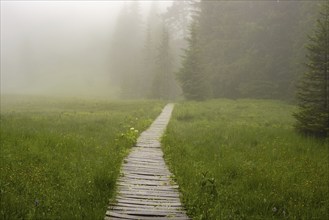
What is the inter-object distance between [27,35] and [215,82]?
80706 mm

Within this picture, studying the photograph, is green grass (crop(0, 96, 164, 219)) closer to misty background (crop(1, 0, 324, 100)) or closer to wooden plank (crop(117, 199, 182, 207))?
wooden plank (crop(117, 199, 182, 207))

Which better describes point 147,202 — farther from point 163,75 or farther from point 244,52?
point 163,75

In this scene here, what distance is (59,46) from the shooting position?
372ft

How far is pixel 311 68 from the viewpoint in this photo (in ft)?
62.7

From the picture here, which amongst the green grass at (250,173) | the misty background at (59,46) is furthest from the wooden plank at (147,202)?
the misty background at (59,46)

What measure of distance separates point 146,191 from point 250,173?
3556mm

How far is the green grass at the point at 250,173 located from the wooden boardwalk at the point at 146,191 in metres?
0.33

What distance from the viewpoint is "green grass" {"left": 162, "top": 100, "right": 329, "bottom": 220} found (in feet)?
26.8

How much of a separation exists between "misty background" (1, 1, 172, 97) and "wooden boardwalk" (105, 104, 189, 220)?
6826cm

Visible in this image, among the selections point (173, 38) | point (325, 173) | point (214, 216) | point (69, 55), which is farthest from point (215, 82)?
point (69, 55)

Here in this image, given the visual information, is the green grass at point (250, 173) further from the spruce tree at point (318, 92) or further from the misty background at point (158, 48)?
the misty background at point (158, 48)

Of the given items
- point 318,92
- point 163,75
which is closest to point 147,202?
point 318,92

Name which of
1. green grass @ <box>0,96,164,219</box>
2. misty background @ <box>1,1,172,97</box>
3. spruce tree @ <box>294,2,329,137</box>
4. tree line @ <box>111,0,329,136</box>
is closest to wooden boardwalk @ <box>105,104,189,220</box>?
green grass @ <box>0,96,164,219</box>

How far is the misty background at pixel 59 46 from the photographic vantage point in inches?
3622
